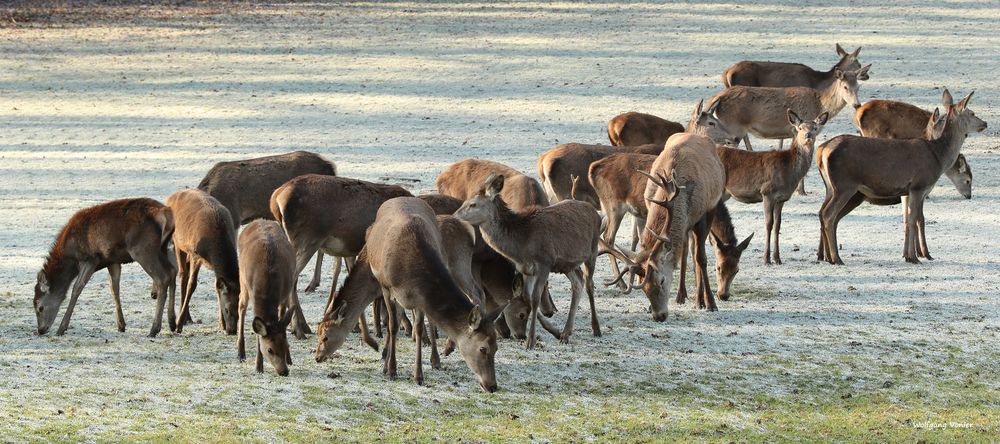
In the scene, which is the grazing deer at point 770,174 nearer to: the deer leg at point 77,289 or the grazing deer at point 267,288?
the grazing deer at point 267,288

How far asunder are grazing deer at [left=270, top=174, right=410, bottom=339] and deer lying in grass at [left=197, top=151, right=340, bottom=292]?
157 cm

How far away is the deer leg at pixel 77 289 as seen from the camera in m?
11.8

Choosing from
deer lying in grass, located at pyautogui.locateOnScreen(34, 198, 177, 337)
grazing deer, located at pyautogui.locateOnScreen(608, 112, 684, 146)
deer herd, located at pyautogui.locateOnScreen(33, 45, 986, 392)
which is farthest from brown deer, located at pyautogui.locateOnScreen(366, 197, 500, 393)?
grazing deer, located at pyautogui.locateOnScreen(608, 112, 684, 146)

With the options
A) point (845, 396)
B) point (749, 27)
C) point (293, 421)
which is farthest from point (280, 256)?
point (749, 27)

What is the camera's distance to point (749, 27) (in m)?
32.3

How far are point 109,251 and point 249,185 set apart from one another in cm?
235

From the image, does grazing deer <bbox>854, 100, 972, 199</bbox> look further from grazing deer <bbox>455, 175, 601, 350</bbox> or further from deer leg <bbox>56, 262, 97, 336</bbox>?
deer leg <bbox>56, 262, 97, 336</bbox>

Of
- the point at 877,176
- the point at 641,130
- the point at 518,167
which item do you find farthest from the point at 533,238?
the point at 518,167

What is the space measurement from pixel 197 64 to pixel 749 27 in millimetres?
12518

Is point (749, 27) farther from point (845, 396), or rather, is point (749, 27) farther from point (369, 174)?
point (845, 396)

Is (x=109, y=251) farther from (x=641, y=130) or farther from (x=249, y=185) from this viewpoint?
(x=641, y=130)

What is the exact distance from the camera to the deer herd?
1033 cm

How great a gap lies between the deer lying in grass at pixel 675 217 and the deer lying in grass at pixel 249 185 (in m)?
3.27

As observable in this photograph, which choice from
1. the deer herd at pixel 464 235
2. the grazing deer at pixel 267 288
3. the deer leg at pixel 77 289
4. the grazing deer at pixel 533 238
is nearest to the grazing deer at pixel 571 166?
the deer herd at pixel 464 235
